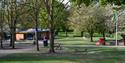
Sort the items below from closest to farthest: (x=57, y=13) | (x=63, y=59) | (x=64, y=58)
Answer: (x=63, y=59), (x=64, y=58), (x=57, y=13)

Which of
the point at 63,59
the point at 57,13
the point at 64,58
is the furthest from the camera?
the point at 57,13

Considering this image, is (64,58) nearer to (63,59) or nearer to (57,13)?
(63,59)

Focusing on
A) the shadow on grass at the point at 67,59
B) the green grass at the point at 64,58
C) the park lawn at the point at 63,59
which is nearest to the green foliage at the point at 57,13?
the green grass at the point at 64,58

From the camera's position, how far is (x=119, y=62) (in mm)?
23891

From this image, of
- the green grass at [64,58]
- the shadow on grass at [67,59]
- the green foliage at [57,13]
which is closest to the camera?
the shadow on grass at [67,59]

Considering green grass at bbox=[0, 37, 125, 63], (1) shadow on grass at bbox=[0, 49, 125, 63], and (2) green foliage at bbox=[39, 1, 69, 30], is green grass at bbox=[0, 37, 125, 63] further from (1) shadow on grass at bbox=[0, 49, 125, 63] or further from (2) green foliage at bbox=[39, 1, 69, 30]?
(2) green foliage at bbox=[39, 1, 69, 30]

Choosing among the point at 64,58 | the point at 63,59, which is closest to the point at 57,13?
the point at 64,58

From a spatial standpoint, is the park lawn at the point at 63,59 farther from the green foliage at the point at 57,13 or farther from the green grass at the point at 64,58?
the green foliage at the point at 57,13

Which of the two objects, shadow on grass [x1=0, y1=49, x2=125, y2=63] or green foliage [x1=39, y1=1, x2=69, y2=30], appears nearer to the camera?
shadow on grass [x1=0, y1=49, x2=125, y2=63]

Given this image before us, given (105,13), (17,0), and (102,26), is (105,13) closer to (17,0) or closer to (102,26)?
(102,26)

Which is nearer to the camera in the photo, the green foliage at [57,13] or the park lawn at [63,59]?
the park lawn at [63,59]

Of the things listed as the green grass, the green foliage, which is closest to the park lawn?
the green grass

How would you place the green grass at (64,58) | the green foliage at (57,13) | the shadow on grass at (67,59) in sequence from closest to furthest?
the shadow on grass at (67,59) → the green grass at (64,58) → the green foliage at (57,13)

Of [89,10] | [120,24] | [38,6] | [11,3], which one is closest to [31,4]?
[38,6]
